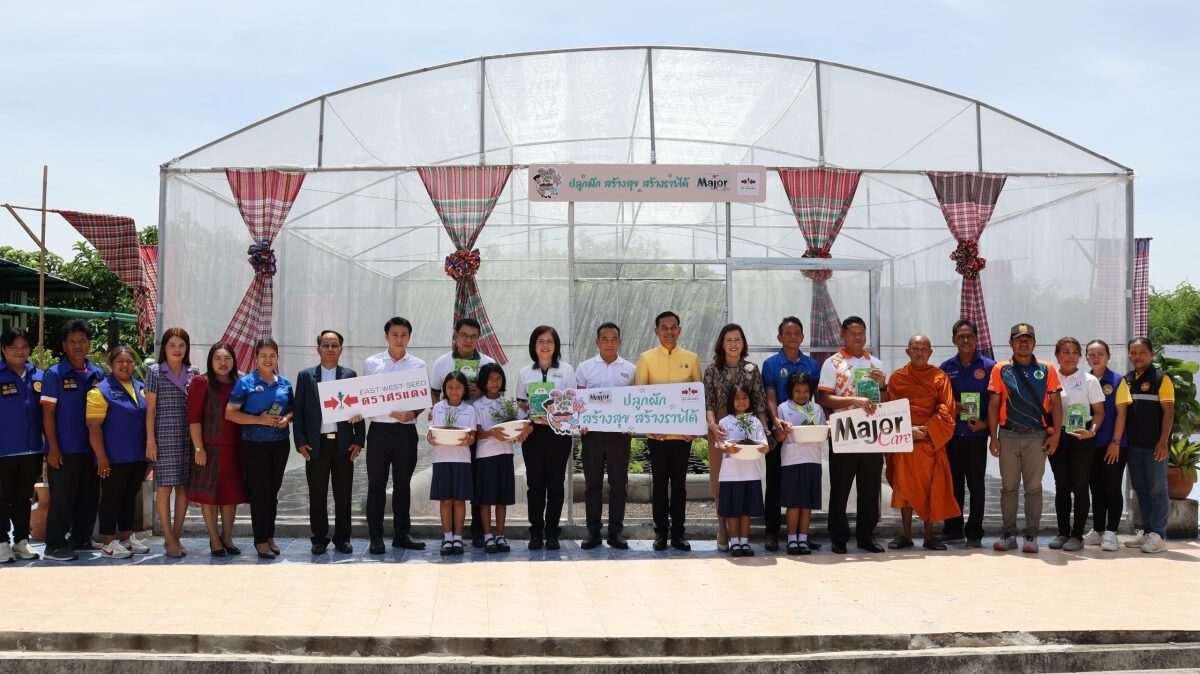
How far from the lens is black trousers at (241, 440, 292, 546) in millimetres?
6539

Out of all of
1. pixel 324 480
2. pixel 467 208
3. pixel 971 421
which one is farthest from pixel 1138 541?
pixel 324 480

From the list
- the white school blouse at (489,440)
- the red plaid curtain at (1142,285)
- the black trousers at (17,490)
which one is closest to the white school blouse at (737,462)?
the white school blouse at (489,440)

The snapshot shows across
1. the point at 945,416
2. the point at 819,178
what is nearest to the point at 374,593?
the point at 945,416

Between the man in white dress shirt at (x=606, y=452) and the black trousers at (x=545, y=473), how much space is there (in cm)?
17

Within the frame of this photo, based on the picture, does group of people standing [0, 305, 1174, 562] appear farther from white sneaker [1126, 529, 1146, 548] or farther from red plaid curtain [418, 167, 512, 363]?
red plaid curtain [418, 167, 512, 363]

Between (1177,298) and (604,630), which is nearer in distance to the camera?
(604,630)

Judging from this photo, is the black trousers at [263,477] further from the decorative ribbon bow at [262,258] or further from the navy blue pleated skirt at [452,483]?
the decorative ribbon bow at [262,258]

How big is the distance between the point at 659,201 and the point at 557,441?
2048 mm

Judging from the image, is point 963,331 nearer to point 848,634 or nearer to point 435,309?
point 848,634

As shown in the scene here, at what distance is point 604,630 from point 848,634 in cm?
110

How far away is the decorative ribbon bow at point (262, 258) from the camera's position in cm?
756

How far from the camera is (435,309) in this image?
10781mm

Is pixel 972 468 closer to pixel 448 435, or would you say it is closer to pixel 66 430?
pixel 448 435

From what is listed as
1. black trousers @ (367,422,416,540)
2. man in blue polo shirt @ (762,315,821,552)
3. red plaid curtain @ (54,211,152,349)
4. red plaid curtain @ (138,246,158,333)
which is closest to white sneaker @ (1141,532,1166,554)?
man in blue polo shirt @ (762,315,821,552)
